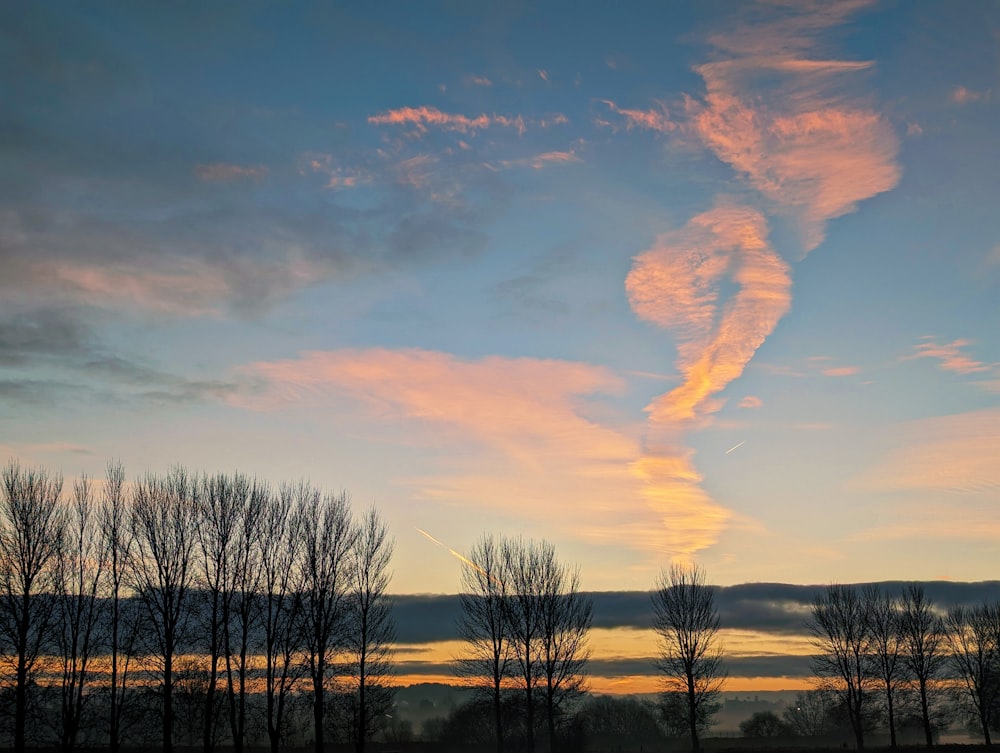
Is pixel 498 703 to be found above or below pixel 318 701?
below

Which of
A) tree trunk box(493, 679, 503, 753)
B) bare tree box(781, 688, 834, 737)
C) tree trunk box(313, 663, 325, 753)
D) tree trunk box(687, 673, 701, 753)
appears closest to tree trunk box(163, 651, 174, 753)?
tree trunk box(313, 663, 325, 753)

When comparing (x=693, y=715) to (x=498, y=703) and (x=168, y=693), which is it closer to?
(x=498, y=703)

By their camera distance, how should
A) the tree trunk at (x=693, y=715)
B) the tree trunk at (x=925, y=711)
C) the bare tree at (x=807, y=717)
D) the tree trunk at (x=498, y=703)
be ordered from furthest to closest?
the bare tree at (x=807, y=717) < the tree trunk at (x=925, y=711) < the tree trunk at (x=693, y=715) < the tree trunk at (x=498, y=703)

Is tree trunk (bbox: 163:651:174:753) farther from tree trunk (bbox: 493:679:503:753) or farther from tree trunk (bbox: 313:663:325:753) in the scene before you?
tree trunk (bbox: 493:679:503:753)

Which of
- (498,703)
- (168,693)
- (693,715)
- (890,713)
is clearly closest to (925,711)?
(890,713)

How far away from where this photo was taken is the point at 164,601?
47781 millimetres

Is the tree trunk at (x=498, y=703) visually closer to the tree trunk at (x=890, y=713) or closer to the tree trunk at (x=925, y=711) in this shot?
the tree trunk at (x=890, y=713)

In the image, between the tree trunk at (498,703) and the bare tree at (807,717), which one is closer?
the tree trunk at (498,703)

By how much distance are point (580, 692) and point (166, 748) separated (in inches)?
1179

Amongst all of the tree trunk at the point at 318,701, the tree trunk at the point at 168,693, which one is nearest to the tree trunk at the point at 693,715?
the tree trunk at the point at 318,701

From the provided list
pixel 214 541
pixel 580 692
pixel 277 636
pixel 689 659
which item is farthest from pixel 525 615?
pixel 214 541

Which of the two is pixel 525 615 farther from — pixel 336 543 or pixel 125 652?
pixel 125 652

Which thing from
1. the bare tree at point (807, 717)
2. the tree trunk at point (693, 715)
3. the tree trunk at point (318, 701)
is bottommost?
the bare tree at point (807, 717)

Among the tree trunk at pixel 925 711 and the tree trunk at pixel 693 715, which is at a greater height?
the tree trunk at pixel 693 715
